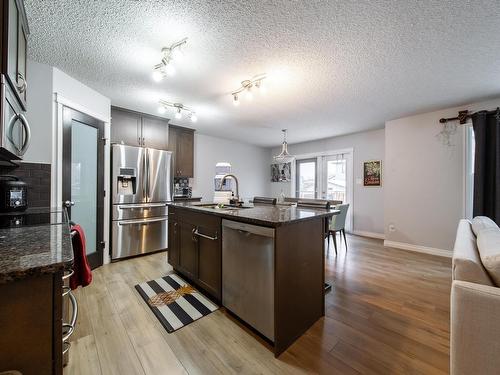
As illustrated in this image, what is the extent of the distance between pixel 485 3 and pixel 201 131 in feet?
14.6

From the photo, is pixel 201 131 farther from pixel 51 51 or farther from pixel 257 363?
pixel 257 363

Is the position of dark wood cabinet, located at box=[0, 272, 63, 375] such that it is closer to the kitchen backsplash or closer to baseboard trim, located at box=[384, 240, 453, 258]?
the kitchen backsplash

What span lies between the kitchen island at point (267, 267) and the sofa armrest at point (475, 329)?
2.84 feet

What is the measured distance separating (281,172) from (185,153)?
325cm

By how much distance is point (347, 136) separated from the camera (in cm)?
514

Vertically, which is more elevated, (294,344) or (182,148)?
(182,148)

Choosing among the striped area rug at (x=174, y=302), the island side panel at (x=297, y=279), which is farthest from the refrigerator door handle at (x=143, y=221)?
the island side panel at (x=297, y=279)

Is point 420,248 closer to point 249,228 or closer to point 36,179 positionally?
point 249,228

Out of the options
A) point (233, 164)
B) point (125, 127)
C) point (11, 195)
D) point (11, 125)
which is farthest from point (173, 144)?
point (11, 125)

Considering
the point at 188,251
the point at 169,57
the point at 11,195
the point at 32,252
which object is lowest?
the point at 188,251

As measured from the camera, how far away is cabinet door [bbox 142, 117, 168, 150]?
146 inches

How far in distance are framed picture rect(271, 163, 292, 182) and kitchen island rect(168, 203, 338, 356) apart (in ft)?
15.3

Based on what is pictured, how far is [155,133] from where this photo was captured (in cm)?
381

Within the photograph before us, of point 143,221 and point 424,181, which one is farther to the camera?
point 424,181
